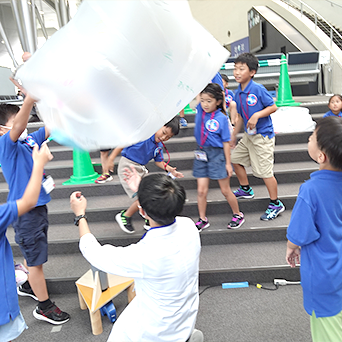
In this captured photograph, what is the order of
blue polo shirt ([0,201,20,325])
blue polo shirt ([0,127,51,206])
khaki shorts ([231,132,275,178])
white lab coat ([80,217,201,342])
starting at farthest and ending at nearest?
khaki shorts ([231,132,275,178]) < blue polo shirt ([0,127,51,206]) < blue polo shirt ([0,201,20,325]) < white lab coat ([80,217,201,342])

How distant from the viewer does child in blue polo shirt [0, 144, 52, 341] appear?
1.20 meters

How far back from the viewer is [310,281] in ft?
4.21

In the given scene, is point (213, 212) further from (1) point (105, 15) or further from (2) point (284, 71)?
(2) point (284, 71)

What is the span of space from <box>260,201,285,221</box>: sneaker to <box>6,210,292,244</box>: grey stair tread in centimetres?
4

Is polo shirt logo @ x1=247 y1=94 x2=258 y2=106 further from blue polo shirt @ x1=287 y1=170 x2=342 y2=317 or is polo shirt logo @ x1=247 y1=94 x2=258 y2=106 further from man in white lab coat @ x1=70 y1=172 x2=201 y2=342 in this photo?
man in white lab coat @ x1=70 y1=172 x2=201 y2=342

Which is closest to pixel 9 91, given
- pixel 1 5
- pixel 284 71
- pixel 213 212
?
pixel 1 5

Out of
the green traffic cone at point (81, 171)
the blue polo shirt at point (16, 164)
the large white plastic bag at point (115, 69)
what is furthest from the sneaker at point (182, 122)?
the large white plastic bag at point (115, 69)

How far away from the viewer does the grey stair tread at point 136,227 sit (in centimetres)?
281

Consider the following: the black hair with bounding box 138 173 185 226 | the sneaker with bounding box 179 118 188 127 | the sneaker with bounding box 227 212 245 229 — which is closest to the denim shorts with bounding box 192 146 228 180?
the sneaker with bounding box 227 212 245 229

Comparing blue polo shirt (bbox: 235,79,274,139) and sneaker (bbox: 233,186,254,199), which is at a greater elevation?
blue polo shirt (bbox: 235,79,274,139)

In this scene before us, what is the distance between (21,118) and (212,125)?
1565mm

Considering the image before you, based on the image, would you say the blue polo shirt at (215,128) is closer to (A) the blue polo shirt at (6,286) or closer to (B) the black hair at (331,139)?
(B) the black hair at (331,139)

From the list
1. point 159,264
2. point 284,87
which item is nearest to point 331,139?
point 159,264

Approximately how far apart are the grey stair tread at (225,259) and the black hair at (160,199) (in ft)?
4.97
